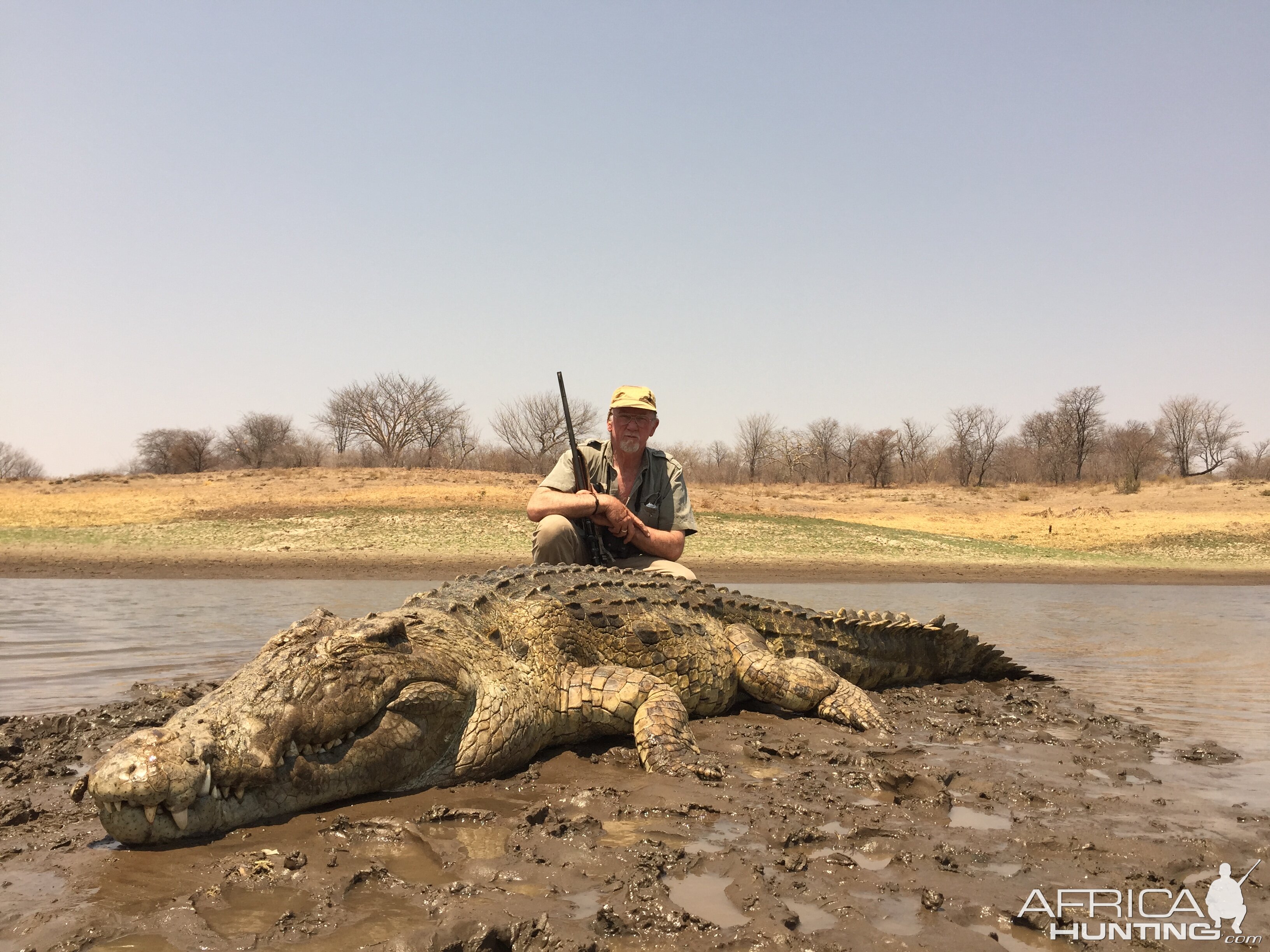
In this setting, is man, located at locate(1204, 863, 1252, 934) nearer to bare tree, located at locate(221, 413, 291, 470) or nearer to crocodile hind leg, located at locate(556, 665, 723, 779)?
crocodile hind leg, located at locate(556, 665, 723, 779)

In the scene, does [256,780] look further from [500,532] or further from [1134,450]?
[1134,450]

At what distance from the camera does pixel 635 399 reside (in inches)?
248

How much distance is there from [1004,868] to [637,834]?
50.8 inches

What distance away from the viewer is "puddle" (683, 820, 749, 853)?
Answer: 3037mm

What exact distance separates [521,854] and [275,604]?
29.0 feet

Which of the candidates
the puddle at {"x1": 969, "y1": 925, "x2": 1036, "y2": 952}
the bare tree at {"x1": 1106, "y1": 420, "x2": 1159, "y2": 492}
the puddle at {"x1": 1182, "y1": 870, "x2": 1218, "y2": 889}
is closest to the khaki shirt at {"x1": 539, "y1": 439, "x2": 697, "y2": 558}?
the puddle at {"x1": 1182, "y1": 870, "x2": 1218, "y2": 889}

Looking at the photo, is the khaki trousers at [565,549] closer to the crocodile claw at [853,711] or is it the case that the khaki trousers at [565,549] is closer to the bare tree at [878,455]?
the crocodile claw at [853,711]

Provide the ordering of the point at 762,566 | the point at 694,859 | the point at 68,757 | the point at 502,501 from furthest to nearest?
1. the point at 502,501
2. the point at 762,566
3. the point at 68,757
4. the point at 694,859

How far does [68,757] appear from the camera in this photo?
403 centimetres

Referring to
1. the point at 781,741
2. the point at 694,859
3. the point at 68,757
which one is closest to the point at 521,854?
the point at 694,859

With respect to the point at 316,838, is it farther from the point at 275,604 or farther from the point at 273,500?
the point at 273,500

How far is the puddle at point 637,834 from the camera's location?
10.1 ft

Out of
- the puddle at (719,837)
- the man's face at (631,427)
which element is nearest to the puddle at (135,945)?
the puddle at (719,837)

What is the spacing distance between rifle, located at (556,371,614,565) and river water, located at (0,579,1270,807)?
110 inches
